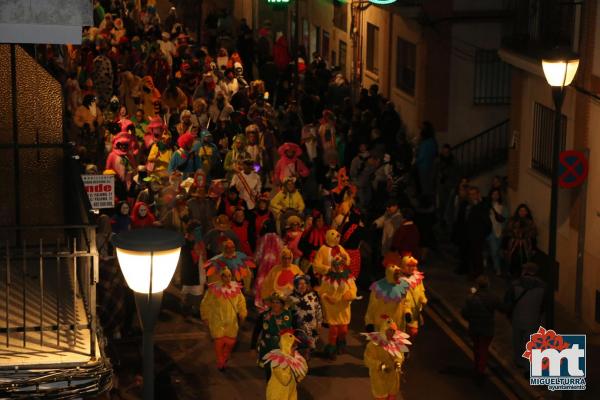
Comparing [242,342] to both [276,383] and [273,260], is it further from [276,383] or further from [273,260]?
[276,383]

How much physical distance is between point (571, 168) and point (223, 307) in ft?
18.9

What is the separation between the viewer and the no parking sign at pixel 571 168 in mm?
20016

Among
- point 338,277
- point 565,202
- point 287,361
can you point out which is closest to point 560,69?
point 338,277

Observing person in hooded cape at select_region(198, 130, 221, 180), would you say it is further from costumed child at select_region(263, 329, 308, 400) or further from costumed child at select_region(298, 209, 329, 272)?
costumed child at select_region(263, 329, 308, 400)

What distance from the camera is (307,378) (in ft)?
58.9

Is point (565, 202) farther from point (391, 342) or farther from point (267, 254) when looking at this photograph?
point (391, 342)

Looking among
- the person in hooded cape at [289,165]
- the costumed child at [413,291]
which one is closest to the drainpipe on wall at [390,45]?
the person in hooded cape at [289,165]

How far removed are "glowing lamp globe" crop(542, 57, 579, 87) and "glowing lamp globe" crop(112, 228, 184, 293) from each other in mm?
7085

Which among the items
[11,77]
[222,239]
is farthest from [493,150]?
[11,77]

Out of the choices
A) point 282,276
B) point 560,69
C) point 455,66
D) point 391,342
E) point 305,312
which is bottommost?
point 391,342

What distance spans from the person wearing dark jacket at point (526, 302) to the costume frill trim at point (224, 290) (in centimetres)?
355

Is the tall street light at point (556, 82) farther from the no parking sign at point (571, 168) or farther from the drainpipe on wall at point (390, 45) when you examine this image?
the drainpipe on wall at point (390, 45)

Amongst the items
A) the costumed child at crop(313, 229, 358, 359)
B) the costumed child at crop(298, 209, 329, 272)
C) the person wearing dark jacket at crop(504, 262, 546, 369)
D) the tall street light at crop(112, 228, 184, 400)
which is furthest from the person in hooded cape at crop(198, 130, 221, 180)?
the tall street light at crop(112, 228, 184, 400)

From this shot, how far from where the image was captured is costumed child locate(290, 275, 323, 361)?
17.3m
